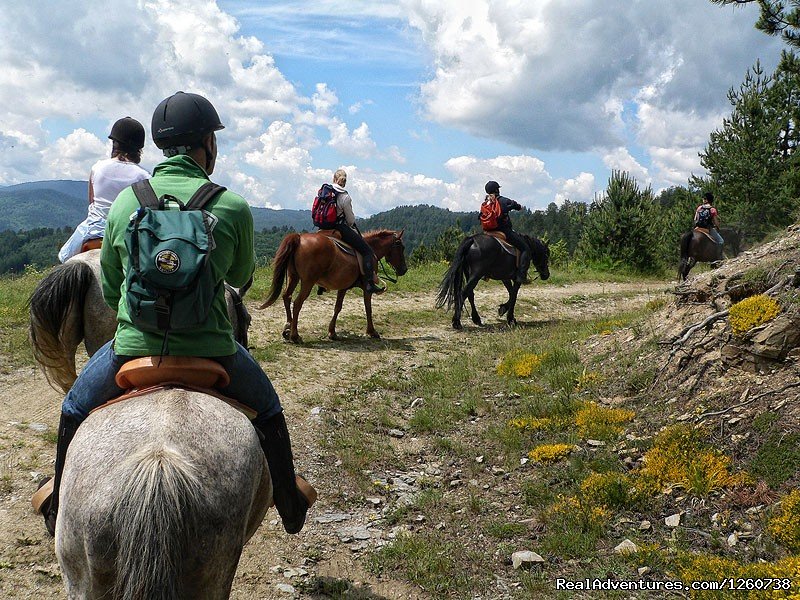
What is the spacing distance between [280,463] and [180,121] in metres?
1.83

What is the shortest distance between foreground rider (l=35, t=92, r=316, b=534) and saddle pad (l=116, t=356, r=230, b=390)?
36mm

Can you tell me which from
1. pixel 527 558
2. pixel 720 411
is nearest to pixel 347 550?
pixel 527 558

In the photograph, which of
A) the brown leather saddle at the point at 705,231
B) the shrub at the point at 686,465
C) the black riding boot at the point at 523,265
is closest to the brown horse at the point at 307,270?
the black riding boot at the point at 523,265

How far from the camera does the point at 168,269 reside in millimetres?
2418

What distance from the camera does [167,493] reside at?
2115 millimetres

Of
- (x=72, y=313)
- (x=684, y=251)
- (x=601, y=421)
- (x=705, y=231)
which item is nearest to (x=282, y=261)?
(x=72, y=313)

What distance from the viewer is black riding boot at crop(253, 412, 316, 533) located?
3.12 m

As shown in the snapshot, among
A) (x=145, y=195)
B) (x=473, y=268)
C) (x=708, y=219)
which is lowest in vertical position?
(x=473, y=268)

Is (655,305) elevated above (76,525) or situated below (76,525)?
above

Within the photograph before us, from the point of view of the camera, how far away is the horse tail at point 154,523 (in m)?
2.08

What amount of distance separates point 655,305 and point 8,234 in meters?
174

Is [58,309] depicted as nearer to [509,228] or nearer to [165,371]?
[165,371]

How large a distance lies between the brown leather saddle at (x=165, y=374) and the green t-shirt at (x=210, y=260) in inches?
1.6

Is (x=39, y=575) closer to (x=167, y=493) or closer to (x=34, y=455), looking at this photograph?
(x=34, y=455)
